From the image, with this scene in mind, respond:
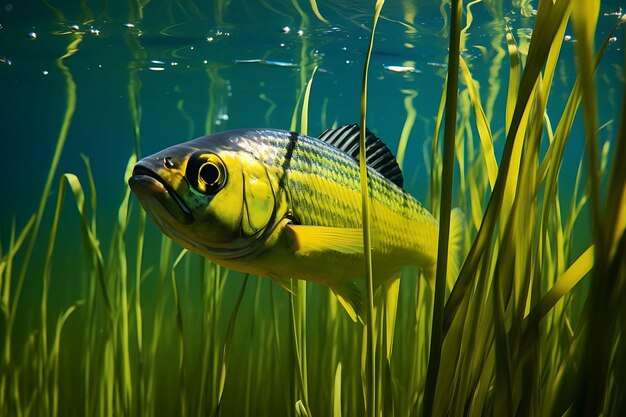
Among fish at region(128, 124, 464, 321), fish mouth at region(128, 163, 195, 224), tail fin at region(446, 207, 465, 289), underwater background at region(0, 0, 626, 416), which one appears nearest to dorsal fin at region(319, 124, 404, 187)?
fish at region(128, 124, 464, 321)

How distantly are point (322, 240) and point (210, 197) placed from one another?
16.4 inches

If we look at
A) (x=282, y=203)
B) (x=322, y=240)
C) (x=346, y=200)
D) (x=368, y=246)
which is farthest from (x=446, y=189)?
(x=346, y=200)

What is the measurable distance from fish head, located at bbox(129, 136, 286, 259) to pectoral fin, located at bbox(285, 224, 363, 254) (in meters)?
0.10

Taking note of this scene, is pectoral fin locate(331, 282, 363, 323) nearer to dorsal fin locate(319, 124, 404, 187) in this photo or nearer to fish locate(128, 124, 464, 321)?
fish locate(128, 124, 464, 321)

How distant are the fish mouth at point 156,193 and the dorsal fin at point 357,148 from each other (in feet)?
2.69

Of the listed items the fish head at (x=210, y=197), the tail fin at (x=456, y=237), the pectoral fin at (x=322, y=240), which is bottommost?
the tail fin at (x=456, y=237)

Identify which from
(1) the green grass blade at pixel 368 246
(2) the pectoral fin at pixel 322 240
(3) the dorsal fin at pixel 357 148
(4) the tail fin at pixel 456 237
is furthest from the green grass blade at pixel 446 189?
(4) the tail fin at pixel 456 237

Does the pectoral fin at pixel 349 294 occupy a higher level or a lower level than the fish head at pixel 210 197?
lower

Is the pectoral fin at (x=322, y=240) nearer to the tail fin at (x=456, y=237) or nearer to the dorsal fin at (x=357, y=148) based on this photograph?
the dorsal fin at (x=357, y=148)

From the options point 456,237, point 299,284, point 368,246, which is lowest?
point 299,284

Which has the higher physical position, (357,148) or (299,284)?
(357,148)

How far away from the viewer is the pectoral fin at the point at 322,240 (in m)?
1.74

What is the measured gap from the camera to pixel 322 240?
1734 mm

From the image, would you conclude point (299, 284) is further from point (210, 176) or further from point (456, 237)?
point (210, 176)
